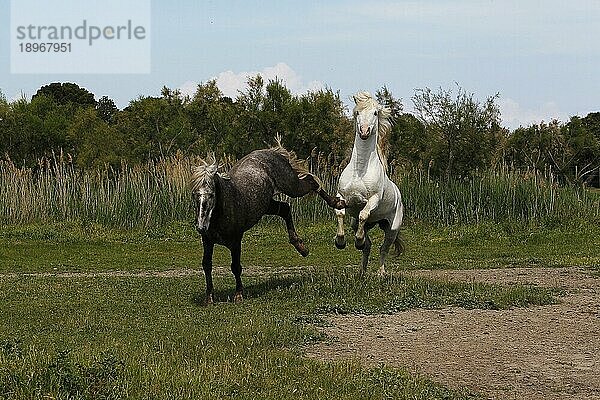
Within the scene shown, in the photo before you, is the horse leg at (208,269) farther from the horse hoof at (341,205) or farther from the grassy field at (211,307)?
the horse hoof at (341,205)

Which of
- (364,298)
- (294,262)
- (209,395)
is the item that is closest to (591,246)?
(294,262)

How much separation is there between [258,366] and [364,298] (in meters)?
4.21

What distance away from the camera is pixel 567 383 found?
307 inches

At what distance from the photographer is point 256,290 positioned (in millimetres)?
13367

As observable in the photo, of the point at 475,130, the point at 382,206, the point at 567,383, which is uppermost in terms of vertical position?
the point at 475,130

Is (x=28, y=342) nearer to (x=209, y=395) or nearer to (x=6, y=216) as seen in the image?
(x=209, y=395)

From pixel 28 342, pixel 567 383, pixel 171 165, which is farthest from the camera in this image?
pixel 171 165

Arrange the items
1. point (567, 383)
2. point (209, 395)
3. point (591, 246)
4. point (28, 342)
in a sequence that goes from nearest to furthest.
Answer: point (209, 395), point (567, 383), point (28, 342), point (591, 246)

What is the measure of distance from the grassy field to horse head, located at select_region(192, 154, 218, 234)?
43.8 inches

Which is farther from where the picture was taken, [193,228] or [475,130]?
[475,130]

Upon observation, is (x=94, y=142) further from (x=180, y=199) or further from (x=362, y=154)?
(x=362, y=154)

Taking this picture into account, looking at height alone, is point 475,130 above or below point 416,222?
above

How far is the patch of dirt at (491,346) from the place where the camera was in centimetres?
779

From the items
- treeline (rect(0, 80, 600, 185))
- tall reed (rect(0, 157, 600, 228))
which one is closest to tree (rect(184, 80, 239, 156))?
treeline (rect(0, 80, 600, 185))
